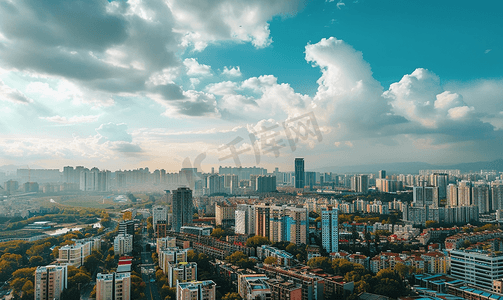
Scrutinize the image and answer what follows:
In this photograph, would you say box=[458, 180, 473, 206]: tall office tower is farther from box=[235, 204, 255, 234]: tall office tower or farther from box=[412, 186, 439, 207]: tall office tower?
box=[235, 204, 255, 234]: tall office tower

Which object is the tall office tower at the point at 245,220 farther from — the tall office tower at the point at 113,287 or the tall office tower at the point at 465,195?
the tall office tower at the point at 465,195

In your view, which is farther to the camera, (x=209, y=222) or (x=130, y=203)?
Result: (x=130, y=203)

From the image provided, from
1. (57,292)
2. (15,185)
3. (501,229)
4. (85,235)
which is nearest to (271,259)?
(57,292)

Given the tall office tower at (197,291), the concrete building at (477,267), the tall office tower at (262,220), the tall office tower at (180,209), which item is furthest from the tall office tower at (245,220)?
the tall office tower at (197,291)

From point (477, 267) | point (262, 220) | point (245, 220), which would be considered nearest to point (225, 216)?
point (245, 220)

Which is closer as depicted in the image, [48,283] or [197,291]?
[197,291]

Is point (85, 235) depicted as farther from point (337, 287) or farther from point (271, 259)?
point (337, 287)

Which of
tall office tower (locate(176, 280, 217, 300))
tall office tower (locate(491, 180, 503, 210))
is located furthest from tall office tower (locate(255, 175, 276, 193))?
tall office tower (locate(176, 280, 217, 300))

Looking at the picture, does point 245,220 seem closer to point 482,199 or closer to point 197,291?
point 197,291
